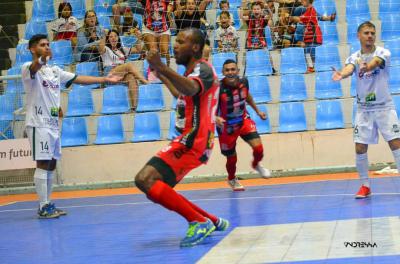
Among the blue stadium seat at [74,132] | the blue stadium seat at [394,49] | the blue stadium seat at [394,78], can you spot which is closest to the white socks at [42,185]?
the blue stadium seat at [74,132]

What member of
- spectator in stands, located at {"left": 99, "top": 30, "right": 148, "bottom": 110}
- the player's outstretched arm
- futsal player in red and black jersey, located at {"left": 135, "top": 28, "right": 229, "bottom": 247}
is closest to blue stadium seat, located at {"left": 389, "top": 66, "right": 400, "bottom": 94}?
spectator in stands, located at {"left": 99, "top": 30, "right": 148, "bottom": 110}

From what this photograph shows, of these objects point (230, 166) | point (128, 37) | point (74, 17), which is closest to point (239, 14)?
point (128, 37)

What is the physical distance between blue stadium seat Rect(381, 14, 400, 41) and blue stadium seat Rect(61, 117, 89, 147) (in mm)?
7099

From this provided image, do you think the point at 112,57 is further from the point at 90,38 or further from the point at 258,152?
the point at 258,152

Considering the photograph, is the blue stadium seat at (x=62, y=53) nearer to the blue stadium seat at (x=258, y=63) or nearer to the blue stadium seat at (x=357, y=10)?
the blue stadium seat at (x=258, y=63)

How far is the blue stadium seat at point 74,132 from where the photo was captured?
597 inches

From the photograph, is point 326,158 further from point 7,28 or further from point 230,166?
point 7,28

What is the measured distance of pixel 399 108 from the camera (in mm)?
14328

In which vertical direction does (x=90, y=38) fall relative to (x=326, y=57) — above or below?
above

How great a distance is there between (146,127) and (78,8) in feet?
16.5

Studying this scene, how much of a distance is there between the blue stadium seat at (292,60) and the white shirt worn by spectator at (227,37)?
1.20m

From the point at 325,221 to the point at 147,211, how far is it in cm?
304

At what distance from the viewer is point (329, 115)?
14664 millimetres

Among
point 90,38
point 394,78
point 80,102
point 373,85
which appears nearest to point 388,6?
point 394,78
